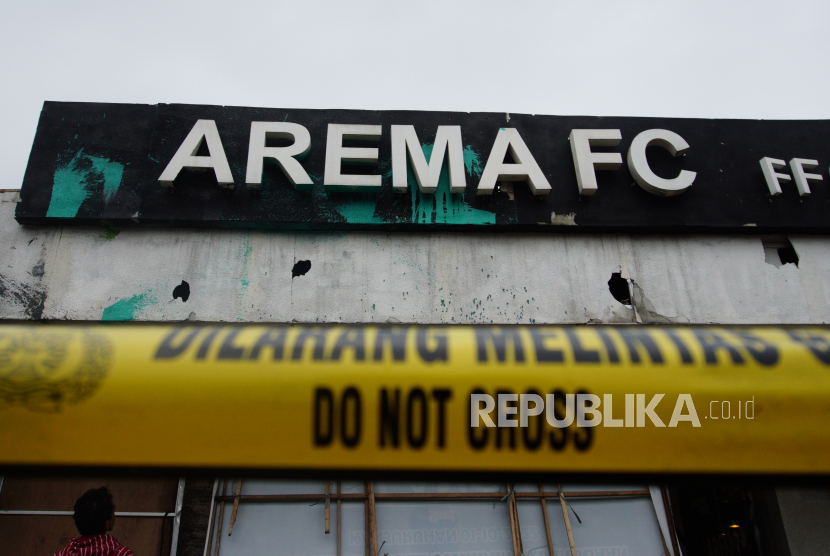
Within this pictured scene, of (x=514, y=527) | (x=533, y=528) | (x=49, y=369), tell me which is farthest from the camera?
(x=533, y=528)

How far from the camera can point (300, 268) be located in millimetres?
5043

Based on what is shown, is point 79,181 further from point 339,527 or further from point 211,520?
point 339,527

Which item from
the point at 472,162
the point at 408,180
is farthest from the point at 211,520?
the point at 472,162

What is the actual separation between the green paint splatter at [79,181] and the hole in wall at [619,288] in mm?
5520

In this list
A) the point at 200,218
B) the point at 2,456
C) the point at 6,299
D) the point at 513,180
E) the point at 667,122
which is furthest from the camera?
the point at 667,122

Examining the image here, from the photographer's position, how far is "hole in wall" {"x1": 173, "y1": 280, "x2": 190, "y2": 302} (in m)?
4.85

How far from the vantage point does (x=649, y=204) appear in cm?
541

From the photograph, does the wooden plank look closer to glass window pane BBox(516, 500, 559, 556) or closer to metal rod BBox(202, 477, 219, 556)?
metal rod BBox(202, 477, 219, 556)

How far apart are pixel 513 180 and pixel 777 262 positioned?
10.2 feet

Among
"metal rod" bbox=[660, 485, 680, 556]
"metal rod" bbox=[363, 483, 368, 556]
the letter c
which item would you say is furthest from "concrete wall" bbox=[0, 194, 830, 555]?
"metal rod" bbox=[363, 483, 368, 556]

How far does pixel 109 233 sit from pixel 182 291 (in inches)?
42.7

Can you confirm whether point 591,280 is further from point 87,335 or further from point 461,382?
point 87,335

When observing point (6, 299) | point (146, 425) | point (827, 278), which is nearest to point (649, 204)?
point (827, 278)

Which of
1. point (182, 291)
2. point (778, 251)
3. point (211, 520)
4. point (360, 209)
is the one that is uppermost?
point (360, 209)
